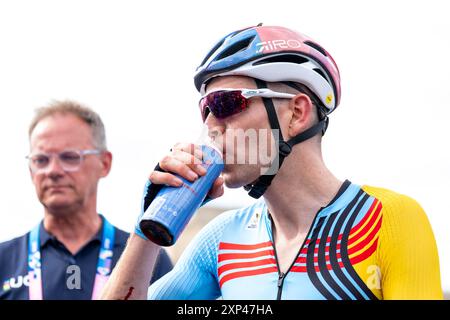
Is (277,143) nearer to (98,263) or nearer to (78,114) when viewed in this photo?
(98,263)

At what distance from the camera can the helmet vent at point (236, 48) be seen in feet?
15.4

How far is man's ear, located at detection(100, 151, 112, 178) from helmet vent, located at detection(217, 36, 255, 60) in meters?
2.84

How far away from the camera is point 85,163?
6977mm

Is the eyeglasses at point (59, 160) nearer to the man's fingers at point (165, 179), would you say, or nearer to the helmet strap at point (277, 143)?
the helmet strap at point (277, 143)

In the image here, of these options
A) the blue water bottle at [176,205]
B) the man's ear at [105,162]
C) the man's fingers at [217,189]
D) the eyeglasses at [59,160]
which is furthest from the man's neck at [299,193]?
the man's ear at [105,162]

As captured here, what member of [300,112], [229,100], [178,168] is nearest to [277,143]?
[300,112]

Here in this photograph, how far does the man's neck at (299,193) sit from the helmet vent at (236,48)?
76cm

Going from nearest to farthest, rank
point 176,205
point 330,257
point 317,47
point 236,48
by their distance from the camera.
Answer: point 176,205 → point 330,257 → point 236,48 → point 317,47

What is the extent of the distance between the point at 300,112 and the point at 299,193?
528mm

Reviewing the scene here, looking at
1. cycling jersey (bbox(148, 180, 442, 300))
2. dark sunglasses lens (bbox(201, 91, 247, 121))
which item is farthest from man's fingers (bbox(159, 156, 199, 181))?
cycling jersey (bbox(148, 180, 442, 300))

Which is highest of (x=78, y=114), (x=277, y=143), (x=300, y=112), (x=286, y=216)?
(x=78, y=114)

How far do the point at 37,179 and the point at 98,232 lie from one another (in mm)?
749

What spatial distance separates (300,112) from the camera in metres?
4.75

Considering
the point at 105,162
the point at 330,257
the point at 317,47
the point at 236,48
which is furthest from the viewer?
the point at 105,162
